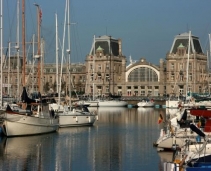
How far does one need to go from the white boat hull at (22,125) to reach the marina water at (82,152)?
2.14ft

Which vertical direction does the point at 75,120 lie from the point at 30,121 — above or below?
below

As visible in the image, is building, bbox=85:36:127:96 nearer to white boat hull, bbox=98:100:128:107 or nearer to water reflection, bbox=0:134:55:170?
white boat hull, bbox=98:100:128:107

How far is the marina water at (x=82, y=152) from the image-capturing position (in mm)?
35469

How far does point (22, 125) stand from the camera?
48625mm

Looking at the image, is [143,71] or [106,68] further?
[106,68]

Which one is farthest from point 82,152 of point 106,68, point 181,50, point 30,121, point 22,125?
point 106,68

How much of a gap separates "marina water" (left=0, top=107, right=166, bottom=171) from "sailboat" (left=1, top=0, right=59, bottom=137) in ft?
2.24

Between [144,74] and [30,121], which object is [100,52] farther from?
[30,121]

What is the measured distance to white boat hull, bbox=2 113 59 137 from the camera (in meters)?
47.7

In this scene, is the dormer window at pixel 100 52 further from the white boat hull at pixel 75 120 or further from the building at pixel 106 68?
the white boat hull at pixel 75 120

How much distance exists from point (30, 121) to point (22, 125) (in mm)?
782

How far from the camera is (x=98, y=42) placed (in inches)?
7062

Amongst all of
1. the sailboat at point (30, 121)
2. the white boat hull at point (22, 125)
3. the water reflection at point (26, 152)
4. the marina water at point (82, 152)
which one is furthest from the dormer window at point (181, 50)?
the water reflection at point (26, 152)

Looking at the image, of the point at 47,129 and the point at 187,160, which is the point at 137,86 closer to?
the point at 47,129
